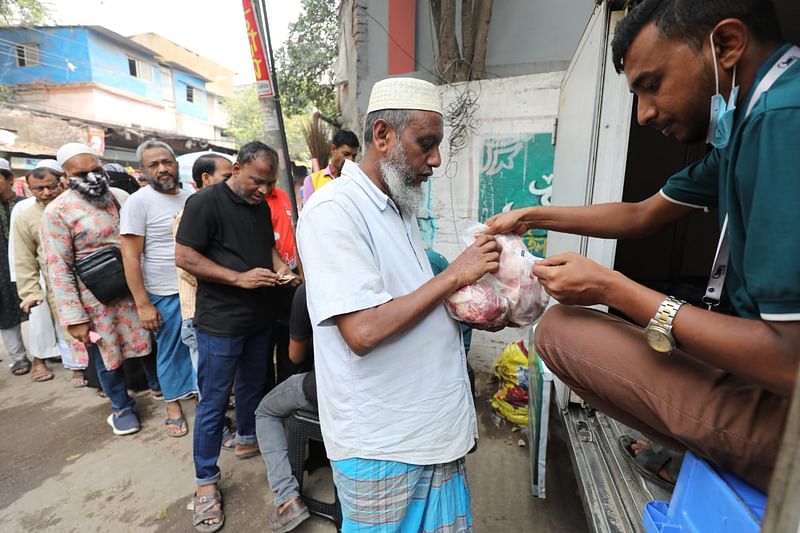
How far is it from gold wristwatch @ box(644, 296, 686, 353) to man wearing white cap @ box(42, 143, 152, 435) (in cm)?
370

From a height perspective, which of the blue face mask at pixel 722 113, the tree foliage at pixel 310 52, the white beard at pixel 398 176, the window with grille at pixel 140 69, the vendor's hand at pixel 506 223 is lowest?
the vendor's hand at pixel 506 223

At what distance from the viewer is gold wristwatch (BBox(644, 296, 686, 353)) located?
0.87m

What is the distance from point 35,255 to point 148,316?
79.9 inches

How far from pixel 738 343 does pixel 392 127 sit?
109 centimetres

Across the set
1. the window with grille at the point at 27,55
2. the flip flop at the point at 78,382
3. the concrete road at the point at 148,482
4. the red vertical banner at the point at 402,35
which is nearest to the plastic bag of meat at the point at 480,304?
the concrete road at the point at 148,482

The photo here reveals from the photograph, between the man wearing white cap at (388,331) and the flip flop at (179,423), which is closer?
the man wearing white cap at (388,331)

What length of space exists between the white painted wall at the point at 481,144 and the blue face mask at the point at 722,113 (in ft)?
10.2

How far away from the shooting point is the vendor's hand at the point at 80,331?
313 cm

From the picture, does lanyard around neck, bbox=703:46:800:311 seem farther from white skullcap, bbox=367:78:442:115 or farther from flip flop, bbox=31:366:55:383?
flip flop, bbox=31:366:55:383

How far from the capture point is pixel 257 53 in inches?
178

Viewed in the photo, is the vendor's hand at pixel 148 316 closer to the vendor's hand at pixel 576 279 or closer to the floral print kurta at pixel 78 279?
the floral print kurta at pixel 78 279

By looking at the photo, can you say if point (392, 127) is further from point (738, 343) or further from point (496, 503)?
point (496, 503)

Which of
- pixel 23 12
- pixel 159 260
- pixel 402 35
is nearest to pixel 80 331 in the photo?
pixel 159 260

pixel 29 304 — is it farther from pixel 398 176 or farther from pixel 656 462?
pixel 656 462
